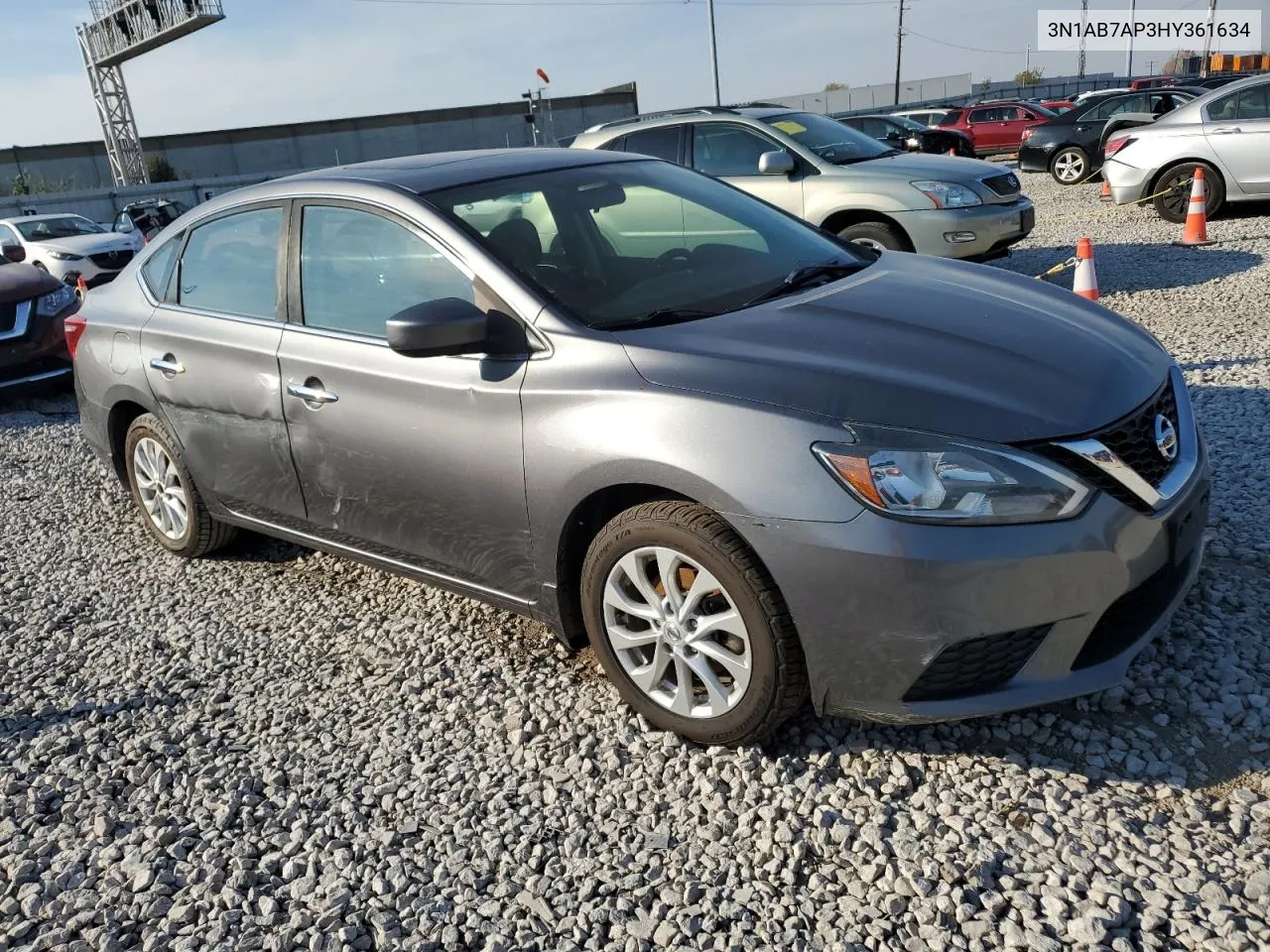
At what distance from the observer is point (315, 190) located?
391 cm

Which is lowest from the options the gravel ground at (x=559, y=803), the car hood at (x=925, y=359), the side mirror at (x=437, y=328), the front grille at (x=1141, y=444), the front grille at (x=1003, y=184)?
the gravel ground at (x=559, y=803)

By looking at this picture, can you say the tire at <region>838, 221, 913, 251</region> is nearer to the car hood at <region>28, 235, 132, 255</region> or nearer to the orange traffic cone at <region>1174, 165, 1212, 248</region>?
the orange traffic cone at <region>1174, 165, 1212, 248</region>

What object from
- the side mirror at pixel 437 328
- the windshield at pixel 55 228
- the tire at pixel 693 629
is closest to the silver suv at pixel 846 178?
the side mirror at pixel 437 328

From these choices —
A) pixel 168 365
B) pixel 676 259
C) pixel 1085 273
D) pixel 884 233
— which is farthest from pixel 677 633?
pixel 884 233

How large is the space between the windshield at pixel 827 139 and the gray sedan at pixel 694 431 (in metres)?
4.86

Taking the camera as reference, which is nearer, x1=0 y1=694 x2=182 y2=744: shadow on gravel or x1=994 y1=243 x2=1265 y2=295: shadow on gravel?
x1=0 y1=694 x2=182 y2=744: shadow on gravel

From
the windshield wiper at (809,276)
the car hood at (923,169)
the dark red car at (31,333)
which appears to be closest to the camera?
the windshield wiper at (809,276)

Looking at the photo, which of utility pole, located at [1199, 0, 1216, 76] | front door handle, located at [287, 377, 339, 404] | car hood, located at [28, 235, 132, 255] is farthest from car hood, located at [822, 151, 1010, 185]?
utility pole, located at [1199, 0, 1216, 76]

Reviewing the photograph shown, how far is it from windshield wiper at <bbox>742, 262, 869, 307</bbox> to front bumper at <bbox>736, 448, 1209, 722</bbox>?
1.06 meters

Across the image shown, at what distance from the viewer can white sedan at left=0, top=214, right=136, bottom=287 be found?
1645 cm

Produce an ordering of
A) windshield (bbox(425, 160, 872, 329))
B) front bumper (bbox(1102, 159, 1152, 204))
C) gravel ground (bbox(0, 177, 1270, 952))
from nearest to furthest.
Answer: gravel ground (bbox(0, 177, 1270, 952)) → windshield (bbox(425, 160, 872, 329)) → front bumper (bbox(1102, 159, 1152, 204))

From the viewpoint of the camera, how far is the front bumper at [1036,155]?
18266mm

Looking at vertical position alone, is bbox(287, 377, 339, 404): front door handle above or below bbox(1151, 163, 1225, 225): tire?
above

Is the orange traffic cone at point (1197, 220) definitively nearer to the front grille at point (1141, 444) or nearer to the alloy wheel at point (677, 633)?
the front grille at point (1141, 444)
